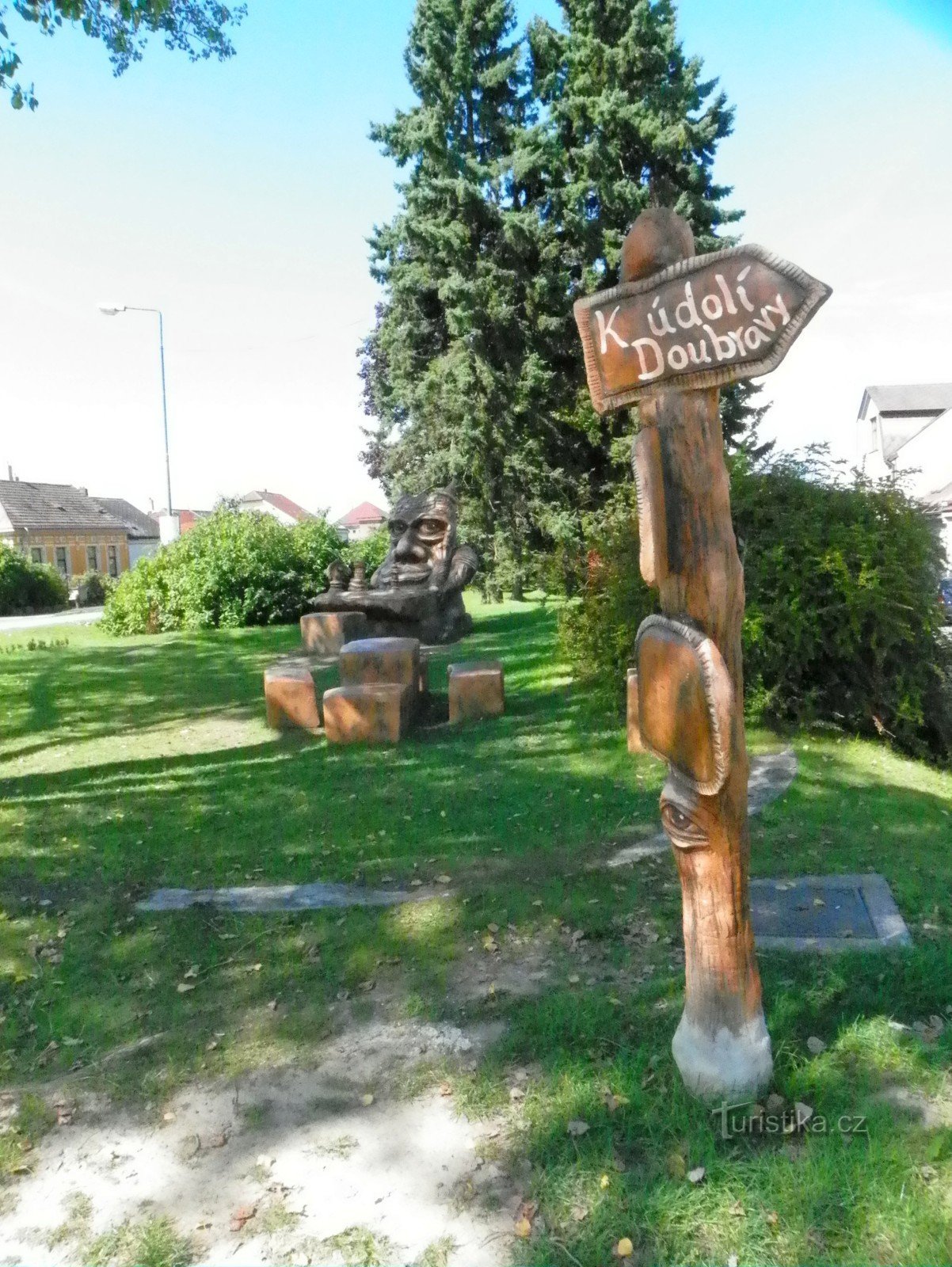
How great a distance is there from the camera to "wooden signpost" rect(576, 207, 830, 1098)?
3027 millimetres

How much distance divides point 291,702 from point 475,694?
1.71m

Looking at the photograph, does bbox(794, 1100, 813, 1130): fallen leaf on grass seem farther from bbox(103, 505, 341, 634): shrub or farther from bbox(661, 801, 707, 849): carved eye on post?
bbox(103, 505, 341, 634): shrub

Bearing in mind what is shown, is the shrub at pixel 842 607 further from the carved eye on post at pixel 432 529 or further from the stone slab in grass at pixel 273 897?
the carved eye on post at pixel 432 529

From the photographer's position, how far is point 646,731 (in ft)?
10.9

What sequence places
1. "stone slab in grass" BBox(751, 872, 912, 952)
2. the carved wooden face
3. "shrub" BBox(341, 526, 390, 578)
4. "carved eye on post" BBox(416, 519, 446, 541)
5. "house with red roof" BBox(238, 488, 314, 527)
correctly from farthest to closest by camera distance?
"house with red roof" BBox(238, 488, 314, 527)
"shrub" BBox(341, 526, 390, 578)
"carved eye on post" BBox(416, 519, 446, 541)
the carved wooden face
"stone slab in grass" BBox(751, 872, 912, 952)

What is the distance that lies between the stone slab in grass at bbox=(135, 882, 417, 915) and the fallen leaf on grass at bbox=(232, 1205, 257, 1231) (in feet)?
6.74

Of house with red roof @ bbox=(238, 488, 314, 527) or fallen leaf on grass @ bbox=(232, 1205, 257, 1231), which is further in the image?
house with red roof @ bbox=(238, 488, 314, 527)

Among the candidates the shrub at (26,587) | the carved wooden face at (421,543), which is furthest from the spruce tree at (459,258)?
the shrub at (26,587)

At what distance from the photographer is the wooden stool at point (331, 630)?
46.4 feet

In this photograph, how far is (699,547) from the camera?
315 cm

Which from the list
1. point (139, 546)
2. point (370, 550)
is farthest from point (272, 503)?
point (370, 550)

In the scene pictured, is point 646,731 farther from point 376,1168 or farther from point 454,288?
point 454,288

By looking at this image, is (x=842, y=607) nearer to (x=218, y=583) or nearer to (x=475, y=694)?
(x=475, y=694)

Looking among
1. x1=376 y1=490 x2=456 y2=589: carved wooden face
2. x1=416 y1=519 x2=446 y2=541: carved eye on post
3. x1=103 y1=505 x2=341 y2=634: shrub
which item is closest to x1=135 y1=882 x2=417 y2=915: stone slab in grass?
x1=376 y1=490 x2=456 y2=589: carved wooden face
